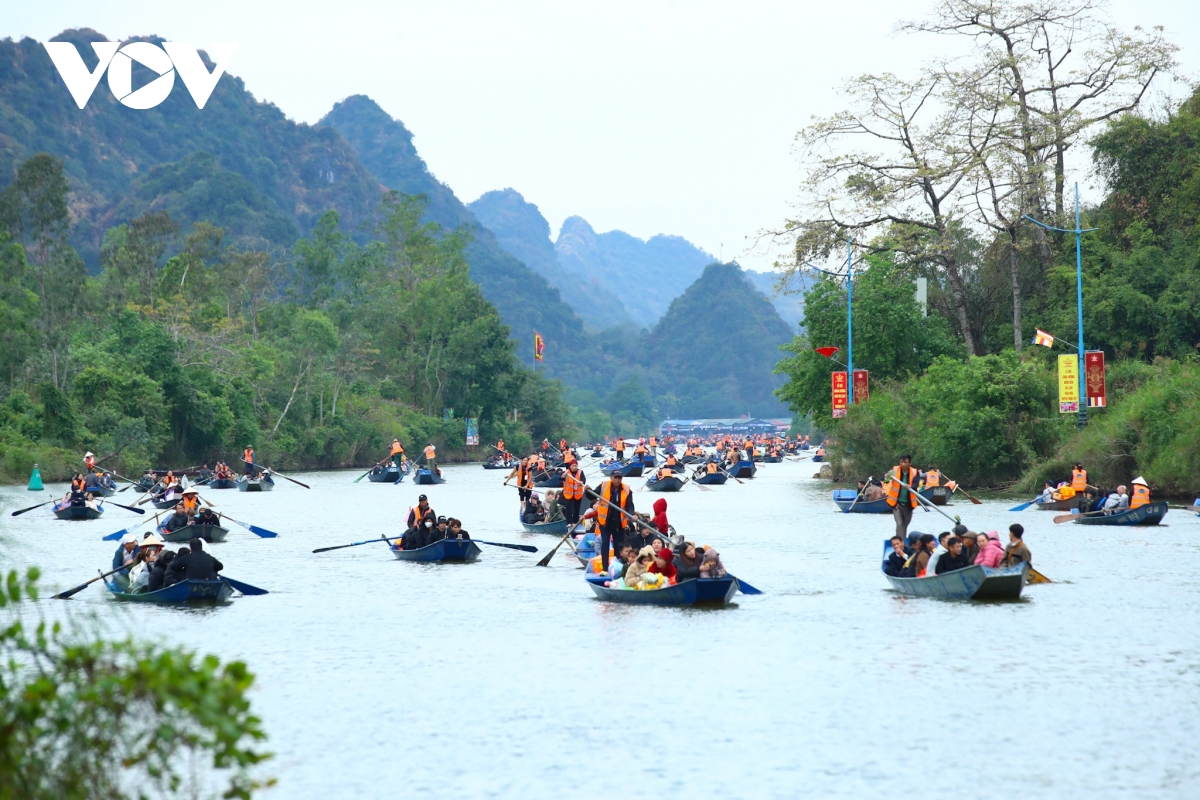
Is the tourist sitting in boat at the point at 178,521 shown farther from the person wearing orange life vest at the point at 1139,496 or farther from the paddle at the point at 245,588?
the person wearing orange life vest at the point at 1139,496

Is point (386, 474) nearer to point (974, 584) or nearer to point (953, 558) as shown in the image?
point (953, 558)

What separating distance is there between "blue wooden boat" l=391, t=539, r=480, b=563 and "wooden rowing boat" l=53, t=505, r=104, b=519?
1480 cm

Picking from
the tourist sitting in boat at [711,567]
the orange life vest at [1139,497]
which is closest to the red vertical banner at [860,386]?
the orange life vest at [1139,497]

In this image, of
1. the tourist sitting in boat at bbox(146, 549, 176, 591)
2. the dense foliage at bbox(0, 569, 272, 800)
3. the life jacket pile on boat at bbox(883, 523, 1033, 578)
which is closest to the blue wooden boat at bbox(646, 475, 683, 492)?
the life jacket pile on boat at bbox(883, 523, 1033, 578)

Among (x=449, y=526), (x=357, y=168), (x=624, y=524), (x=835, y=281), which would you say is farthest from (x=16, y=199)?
(x=357, y=168)

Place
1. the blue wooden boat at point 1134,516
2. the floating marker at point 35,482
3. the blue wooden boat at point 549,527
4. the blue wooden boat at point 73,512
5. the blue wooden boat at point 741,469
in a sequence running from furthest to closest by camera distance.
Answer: the blue wooden boat at point 741,469
the floating marker at point 35,482
the blue wooden boat at point 73,512
the blue wooden boat at point 549,527
the blue wooden boat at point 1134,516

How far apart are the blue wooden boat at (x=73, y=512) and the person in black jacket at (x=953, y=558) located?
87.1ft

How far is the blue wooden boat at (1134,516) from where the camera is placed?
94.6ft

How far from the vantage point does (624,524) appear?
21.9m

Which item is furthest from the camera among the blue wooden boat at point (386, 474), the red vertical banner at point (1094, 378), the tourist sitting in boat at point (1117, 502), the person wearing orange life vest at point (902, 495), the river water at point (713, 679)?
the blue wooden boat at point (386, 474)

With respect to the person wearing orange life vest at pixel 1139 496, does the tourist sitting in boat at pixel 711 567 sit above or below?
below

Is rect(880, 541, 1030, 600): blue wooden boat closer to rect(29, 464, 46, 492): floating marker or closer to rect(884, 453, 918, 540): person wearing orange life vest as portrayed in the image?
rect(884, 453, 918, 540): person wearing orange life vest

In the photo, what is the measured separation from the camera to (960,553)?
18.1 m

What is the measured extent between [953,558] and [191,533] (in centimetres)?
1861
